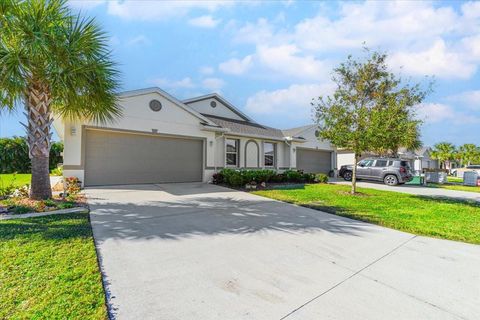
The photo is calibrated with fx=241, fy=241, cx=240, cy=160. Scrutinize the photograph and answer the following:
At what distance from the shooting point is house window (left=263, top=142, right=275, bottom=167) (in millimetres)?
16266

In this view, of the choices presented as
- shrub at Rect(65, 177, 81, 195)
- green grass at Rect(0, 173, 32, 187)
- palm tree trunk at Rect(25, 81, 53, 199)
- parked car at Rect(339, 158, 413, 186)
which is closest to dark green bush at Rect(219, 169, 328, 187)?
parked car at Rect(339, 158, 413, 186)

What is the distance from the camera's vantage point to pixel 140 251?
12.1 feet

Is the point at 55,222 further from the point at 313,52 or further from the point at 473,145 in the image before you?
the point at 473,145

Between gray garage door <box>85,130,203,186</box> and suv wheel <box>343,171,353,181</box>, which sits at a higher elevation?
gray garage door <box>85,130,203,186</box>

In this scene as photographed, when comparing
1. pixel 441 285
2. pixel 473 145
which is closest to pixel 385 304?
pixel 441 285

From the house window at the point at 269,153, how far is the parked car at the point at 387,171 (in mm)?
6387

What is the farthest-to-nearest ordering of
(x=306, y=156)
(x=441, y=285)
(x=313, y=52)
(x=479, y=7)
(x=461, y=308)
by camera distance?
(x=306, y=156) → (x=313, y=52) → (x=479, y=7) → (x=441, y=285) → (x=461, y=308)

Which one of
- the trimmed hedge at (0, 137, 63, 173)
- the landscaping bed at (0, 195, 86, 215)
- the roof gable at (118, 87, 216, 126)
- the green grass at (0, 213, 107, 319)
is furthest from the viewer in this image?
the trimmed hedge at (0, 137, 63, 173)

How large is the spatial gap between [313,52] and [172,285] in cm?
1162

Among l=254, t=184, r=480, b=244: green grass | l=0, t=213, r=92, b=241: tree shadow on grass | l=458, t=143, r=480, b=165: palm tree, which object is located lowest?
l=254, t=184, r=480, b=244: green grass

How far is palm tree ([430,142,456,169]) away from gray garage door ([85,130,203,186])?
51.1 metres

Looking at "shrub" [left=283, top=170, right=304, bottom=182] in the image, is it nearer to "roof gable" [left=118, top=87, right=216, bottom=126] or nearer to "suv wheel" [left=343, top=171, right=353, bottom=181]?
"roof gable" [left=118, top=87, right=216, bottom=126]

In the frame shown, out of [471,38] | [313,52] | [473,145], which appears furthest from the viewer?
[473,145]

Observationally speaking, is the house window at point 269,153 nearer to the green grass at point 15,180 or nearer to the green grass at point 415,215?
the green grass at point 415,215
